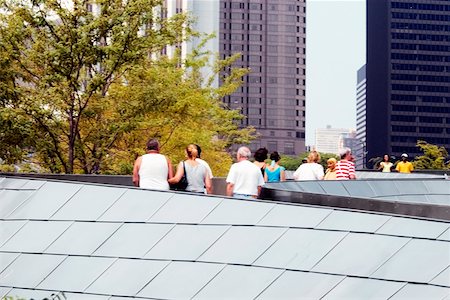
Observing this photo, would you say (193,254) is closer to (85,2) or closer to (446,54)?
(85,2)

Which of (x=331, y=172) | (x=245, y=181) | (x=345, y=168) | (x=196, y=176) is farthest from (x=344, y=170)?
(x=196, y=176)

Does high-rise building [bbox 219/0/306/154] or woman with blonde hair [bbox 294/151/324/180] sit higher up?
high-rise building [bbox 219/0/306/154]

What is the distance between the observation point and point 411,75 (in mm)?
140375

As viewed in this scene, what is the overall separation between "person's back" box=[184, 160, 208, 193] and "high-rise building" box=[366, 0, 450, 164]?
130704 mm

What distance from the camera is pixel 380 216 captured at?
28.6 feet

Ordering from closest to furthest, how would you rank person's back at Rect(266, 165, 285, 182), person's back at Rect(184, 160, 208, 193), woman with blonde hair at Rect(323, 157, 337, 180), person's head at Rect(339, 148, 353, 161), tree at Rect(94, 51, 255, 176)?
1. person's back at Rect(184, 160, 208, 193)
2. person's head at Rect(339, 148, 353, 161)
3. person's back at Rect(266, 165, 285, 182)
4. woman with blonde hair at Rect(323, 157, 337, 180)
5. tree at Rect(94, 51, 255, 176)

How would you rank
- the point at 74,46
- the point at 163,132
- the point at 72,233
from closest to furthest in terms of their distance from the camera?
the point at 72,233 → the point at 74,46 → the point at 163,132

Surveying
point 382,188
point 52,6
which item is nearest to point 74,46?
point 52,6

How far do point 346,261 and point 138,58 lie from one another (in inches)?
655

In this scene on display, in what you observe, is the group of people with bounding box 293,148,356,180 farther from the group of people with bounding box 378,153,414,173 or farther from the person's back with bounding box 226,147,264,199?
the group of people with bounding box 378,153,414,173

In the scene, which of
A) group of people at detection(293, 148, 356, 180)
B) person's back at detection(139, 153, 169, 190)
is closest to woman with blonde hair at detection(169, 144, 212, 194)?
person's back at detection(139, 153, 169, 190)

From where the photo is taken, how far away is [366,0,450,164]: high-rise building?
457ft

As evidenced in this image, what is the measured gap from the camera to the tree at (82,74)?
2334cm

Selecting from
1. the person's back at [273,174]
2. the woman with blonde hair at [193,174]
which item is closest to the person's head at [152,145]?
the woman with blonde hair at [193,174]
